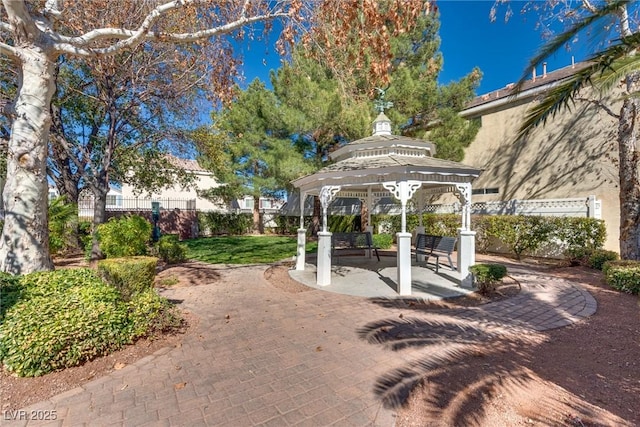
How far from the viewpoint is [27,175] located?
482 centimetres

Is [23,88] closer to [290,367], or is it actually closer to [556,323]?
[290,367]

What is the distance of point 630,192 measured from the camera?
8.28 meters

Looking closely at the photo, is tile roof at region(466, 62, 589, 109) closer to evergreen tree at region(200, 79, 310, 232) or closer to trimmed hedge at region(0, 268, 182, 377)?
evergreen tree at region(200, 79, 310, 232)

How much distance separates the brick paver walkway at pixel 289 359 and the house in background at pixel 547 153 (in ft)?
23.5

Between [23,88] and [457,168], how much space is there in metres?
8.68

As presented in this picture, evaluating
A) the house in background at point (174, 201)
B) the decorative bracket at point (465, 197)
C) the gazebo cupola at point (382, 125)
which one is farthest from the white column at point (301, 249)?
the house in background at point (174, 201)

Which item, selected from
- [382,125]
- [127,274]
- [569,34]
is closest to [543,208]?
[382,125]

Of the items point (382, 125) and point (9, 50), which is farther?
point (382, 125)

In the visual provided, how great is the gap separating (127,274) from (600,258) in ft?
41.1

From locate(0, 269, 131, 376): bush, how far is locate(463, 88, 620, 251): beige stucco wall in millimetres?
14526

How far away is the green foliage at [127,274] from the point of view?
17.6 feet

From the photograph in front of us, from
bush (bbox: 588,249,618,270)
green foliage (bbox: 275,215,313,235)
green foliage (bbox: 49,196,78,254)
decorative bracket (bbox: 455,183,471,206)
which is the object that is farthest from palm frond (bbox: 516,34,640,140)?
green foliage (bbox: 275,215,313,235)

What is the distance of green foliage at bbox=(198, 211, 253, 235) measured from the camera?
70.4 ft

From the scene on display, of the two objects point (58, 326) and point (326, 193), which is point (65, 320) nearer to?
point (58, 326)
